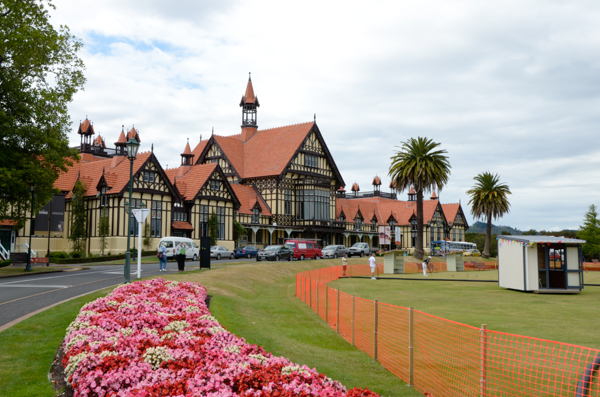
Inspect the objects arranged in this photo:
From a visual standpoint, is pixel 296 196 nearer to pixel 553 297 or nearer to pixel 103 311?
pixel 553 297

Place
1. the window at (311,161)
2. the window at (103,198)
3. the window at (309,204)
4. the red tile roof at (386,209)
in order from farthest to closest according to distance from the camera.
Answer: the red tile roof at (386,209)
the window at (311,161)
the window at (309,204)
the window at (103,198)

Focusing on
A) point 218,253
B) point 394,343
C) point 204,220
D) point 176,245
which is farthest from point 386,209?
point 394,343

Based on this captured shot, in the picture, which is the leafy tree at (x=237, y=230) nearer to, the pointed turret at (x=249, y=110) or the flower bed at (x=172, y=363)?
the pointed turret at (x=249, y=110)

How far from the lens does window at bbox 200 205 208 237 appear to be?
54.8 metres

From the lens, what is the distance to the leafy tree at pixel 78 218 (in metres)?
48.7

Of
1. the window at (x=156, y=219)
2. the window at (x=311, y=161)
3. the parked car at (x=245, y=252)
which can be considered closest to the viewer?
the window at (x=156, y=219)

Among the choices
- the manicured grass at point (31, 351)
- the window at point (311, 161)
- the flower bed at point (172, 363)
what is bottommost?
the manicured grass at point (31, 351)

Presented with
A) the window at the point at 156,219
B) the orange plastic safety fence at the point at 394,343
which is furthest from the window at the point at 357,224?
the orange plastic safety fence at the point at 394,343

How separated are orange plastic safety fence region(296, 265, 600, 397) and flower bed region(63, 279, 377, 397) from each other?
110 inches

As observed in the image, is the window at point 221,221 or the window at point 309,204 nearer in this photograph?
the window at point 221,221

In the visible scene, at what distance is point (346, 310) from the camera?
16.1m

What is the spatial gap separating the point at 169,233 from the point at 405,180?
24927 millimetres

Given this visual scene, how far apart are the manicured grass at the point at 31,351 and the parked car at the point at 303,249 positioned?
34.1 meters

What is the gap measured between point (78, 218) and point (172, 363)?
45606 millimetres
